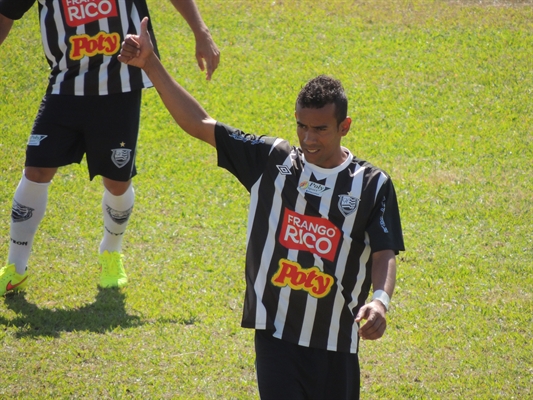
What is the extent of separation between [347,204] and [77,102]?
2.63 meters

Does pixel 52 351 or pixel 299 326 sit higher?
pixel 299 326

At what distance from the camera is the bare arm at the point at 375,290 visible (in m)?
3.30

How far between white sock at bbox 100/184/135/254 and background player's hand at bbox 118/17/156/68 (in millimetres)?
2193

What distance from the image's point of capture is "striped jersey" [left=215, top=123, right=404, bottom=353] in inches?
151

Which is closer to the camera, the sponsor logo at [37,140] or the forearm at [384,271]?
the forearm at [384,271]

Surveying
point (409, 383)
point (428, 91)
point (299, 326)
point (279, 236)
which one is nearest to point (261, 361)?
point (299, 326)

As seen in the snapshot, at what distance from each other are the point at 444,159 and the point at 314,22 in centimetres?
376

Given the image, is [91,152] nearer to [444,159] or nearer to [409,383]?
[409,383]

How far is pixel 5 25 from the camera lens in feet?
18.7

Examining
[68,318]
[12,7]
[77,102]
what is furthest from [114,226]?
[12,7]

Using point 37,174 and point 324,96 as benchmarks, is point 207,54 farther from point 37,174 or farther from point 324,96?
point 37,174

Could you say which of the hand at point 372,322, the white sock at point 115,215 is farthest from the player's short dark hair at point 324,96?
the white sock at point 115,215

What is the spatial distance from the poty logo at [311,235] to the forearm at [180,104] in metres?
0.58

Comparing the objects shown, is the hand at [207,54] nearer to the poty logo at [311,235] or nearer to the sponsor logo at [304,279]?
the poty logo at [311,235]
